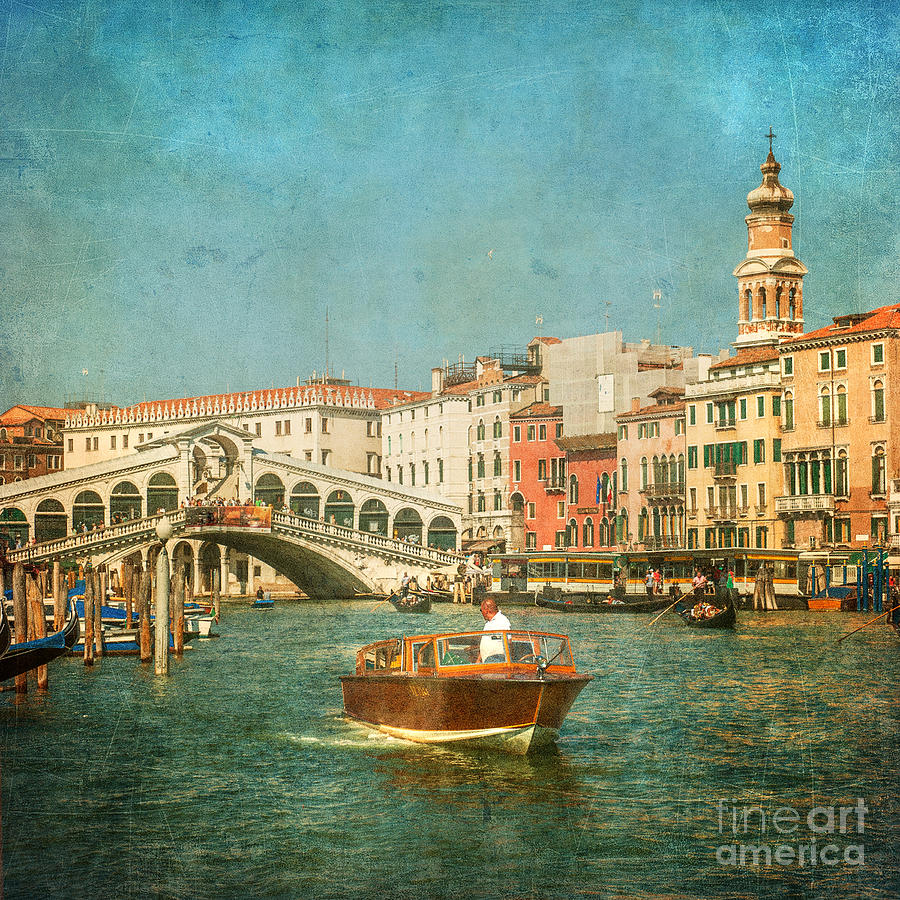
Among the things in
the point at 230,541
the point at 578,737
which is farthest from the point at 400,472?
the point at 578,737

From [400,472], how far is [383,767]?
8.12 metres

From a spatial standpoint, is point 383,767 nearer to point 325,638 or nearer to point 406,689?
point 406,689

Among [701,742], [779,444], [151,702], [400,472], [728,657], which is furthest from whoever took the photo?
[400,472]

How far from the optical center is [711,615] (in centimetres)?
1112

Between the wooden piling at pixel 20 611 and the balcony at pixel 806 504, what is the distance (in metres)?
5.37

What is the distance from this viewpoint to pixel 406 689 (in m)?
5.43

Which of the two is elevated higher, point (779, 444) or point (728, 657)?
point (779, 444)

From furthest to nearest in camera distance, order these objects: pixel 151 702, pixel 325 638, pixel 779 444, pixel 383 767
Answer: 1. pixel 779 444
2. pixel 325 638
3. pixel 151 702
4. pixel 383 767

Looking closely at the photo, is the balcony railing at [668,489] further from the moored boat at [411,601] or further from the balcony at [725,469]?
the moored boat at [411,601]

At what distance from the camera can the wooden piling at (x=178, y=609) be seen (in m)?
9.21

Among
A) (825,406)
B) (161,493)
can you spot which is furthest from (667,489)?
(161,493)

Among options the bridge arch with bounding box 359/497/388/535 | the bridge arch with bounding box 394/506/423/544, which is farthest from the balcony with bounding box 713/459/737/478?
the bridge arch with bounding box 359/497/388/535

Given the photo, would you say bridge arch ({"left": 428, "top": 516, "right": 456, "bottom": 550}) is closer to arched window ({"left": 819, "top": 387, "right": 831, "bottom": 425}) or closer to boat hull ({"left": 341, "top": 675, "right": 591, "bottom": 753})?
arched window ({"left": 819, "top": 387, "right": 831, "bottom": 425})

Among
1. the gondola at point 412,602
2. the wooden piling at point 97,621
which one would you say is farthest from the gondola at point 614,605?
the wooden piling at point 97,621
